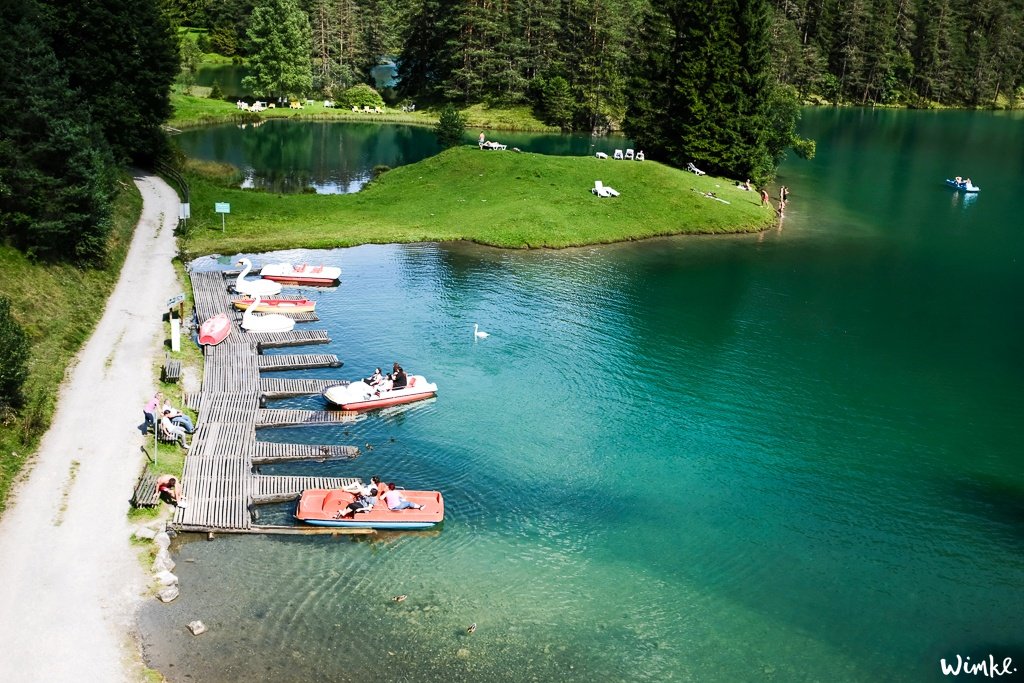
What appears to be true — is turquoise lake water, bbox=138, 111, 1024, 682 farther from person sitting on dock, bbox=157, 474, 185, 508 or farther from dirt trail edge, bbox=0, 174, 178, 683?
person sitting on dock, bbox=157, 474, 185, 508

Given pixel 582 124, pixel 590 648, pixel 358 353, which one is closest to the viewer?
pixel 590 648

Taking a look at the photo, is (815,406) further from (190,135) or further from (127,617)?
(190,135)

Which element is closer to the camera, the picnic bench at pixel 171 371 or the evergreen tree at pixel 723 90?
the picnic bench at pixel 171 371

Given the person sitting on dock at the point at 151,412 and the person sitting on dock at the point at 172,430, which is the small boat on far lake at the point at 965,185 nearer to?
the person sitting on dock at the point at 172,430

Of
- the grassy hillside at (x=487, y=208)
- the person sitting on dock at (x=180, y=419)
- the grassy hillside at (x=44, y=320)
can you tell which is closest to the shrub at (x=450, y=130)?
the grassy hillside at (x=487, y=208)

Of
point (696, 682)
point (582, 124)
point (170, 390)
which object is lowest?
point (696, 682)

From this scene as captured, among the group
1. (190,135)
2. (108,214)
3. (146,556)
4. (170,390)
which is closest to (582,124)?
(190,135)
